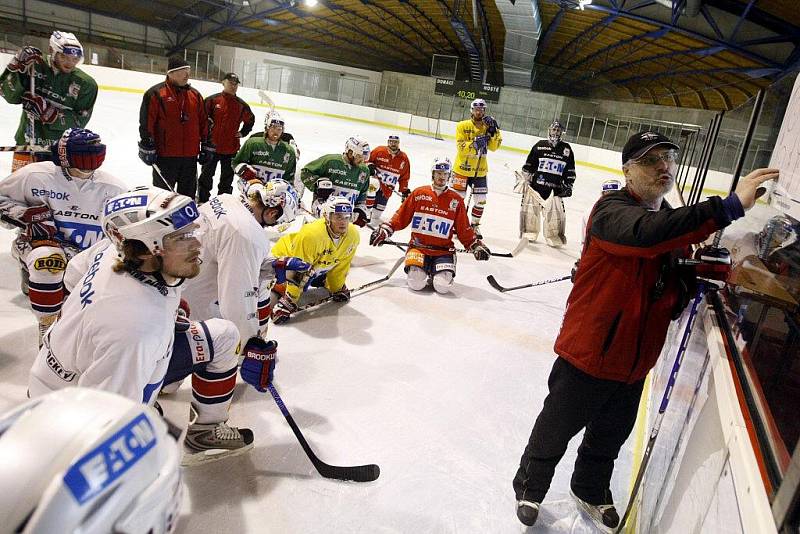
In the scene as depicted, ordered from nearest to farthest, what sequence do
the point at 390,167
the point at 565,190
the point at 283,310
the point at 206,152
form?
the point at 283,310
the point at 206,152
the point at 390,167
the point at 565,190

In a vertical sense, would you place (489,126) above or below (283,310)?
above

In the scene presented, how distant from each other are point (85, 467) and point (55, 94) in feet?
13.5

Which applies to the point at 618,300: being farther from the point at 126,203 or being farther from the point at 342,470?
the point at 126,203

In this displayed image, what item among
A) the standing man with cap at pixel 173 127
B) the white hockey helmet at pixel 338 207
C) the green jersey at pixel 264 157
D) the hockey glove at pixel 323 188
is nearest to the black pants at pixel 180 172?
the standing man with cap at pixel 173 127

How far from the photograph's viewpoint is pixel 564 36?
2058cm

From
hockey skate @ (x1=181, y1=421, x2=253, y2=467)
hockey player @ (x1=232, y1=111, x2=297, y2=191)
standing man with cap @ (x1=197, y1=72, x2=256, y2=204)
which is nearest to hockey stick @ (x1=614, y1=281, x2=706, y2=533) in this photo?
hockey skate @ (x1=181, y1=421, x2=253, y2=467)

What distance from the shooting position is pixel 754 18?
487 inches

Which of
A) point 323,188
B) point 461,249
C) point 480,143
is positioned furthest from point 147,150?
point 480,143

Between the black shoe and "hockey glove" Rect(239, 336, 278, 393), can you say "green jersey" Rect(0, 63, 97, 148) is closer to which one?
"hockey glove" Rect(239, 336, 278, 393)

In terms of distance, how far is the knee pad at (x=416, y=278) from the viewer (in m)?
4.61

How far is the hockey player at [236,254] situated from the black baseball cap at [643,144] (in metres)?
1.54

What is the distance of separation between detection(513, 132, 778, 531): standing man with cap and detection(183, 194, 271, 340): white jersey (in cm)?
127

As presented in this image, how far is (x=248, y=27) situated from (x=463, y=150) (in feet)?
75.2

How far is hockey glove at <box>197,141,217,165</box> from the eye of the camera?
5409 mm
